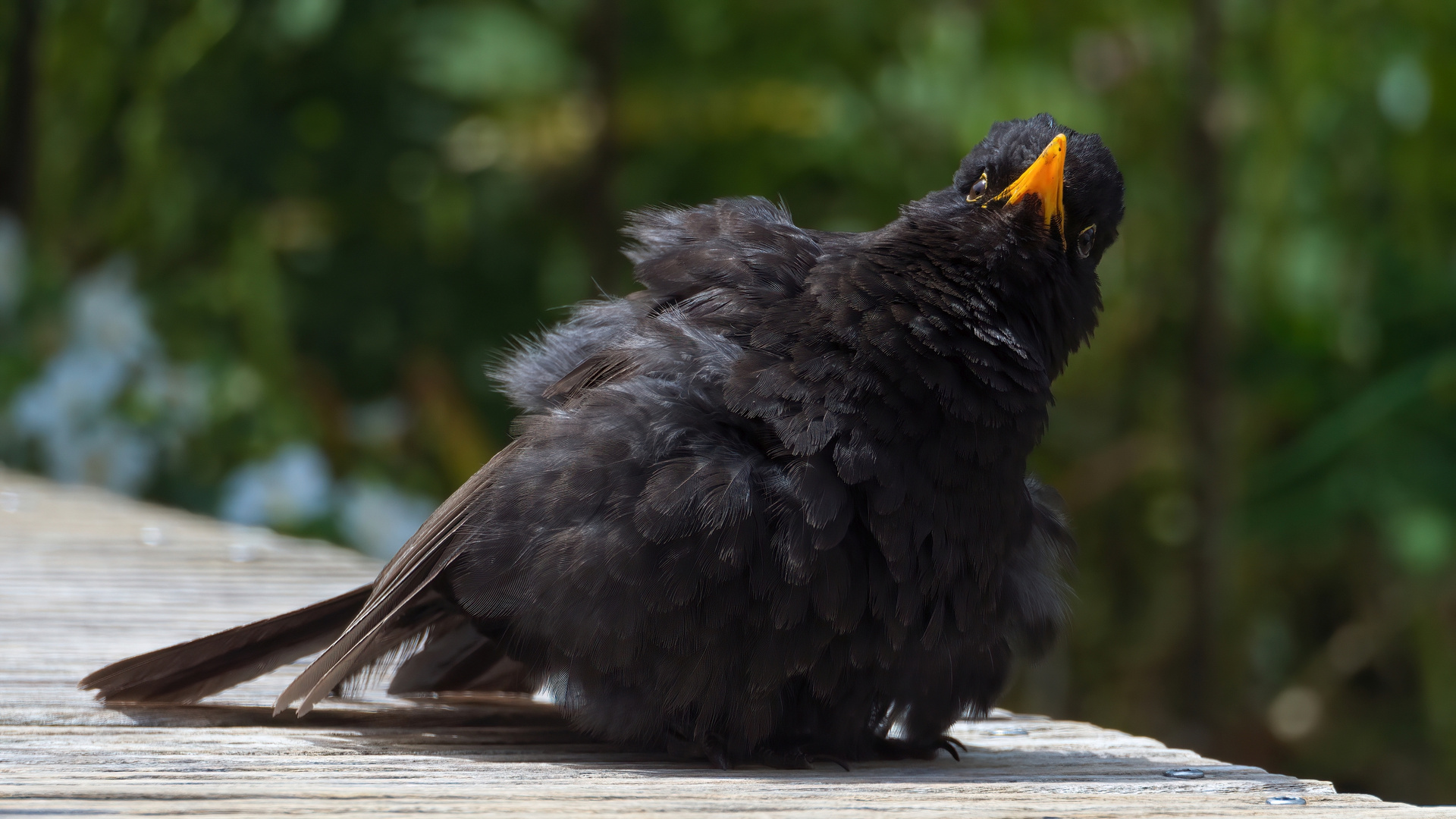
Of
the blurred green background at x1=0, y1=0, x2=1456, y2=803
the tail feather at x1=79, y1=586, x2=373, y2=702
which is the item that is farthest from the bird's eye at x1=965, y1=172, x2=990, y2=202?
the blurred green background at x1=0, y1=0, x2=1456, y2=803

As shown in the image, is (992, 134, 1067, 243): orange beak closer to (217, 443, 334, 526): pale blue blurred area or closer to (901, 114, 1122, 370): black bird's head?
(901, 114, 1122, 370): black bird's head

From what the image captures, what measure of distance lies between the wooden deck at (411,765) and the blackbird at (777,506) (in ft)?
0.28

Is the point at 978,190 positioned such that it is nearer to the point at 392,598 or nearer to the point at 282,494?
the point at 392,598

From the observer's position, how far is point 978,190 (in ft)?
7.76

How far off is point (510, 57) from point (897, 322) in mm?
5136

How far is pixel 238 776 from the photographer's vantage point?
1782 mm

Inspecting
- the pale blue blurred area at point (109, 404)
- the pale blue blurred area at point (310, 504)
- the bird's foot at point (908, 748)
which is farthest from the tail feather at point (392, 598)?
the pale blue blurred area at point (109, 404)

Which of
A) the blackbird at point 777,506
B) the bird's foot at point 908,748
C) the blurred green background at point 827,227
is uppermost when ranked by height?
the blurred green background at point 827,227

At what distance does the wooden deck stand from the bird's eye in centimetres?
86

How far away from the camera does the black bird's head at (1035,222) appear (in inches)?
87.4

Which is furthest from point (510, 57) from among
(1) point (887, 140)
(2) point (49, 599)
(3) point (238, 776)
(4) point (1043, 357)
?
(3) point (238, 776)

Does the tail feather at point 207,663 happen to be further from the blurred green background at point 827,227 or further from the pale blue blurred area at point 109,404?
the pale blue blurred area at point 109,404

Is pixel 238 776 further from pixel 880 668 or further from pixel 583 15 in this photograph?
pixel 583 15

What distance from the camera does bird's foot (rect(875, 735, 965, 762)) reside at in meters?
2.27
